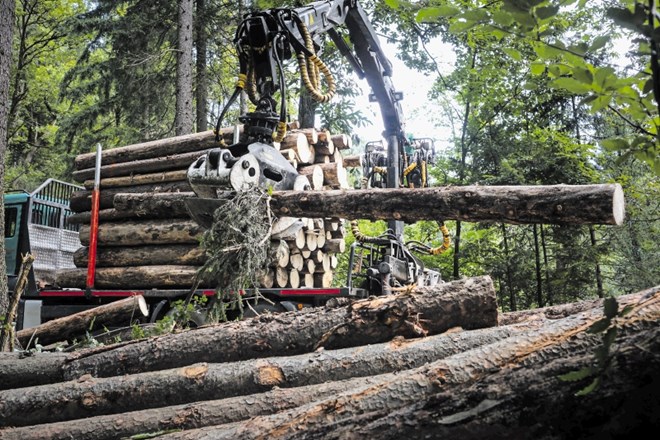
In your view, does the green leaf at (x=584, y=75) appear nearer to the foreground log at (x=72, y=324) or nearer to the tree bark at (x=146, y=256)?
the foreground log at (x=72, y=324)

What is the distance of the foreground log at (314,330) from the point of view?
2.90m

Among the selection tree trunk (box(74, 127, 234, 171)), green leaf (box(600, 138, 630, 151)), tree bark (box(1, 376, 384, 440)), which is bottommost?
tree bark (box(1, 376, 384, 440))

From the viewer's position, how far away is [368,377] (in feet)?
8.64

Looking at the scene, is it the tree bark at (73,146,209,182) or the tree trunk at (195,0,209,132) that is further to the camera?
the tree trunk at (195,0,209,132)

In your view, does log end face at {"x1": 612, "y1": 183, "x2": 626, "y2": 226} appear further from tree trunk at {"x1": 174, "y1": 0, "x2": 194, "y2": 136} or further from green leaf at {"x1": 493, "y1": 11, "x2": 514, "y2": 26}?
tree trunk at {"x1": 174, "y1": 0, "x2": 194, "y2": 136}

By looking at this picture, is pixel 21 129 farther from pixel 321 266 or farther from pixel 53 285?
pixel 321 266

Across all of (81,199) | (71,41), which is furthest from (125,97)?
(81,199)

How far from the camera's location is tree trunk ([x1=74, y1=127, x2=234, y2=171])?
8.39m

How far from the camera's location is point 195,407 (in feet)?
9.07

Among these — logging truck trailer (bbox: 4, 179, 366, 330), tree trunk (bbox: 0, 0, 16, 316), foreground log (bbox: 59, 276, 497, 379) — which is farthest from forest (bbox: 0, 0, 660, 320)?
foreground log (bbox: 59, 276, 497, 379)

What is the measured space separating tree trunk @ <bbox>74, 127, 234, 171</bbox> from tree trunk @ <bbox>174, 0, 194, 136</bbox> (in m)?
3.01

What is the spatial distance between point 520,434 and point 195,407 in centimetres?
172

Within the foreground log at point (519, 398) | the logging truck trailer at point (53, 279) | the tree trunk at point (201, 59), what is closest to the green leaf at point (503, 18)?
the foreground log at point (519, 398)

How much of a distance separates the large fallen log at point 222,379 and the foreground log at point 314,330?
118mm
